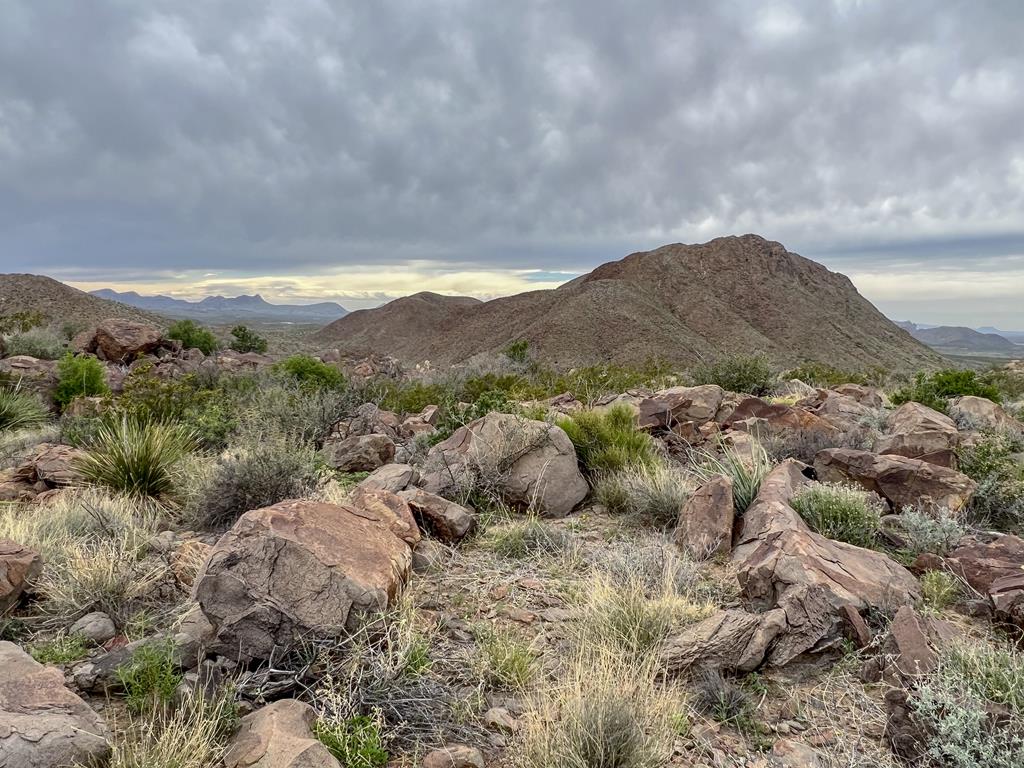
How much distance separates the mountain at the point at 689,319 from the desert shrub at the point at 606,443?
110 feet

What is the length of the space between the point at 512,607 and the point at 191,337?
28.7 metres

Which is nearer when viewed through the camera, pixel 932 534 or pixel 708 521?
pixel 932 534

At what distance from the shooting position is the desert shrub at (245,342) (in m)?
34.8

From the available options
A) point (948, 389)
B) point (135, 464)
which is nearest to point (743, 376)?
point (948, 389)

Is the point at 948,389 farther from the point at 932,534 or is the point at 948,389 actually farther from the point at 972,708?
the point at 972,708

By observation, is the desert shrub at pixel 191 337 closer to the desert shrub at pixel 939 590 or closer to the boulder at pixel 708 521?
the boulder at pixel 708 521

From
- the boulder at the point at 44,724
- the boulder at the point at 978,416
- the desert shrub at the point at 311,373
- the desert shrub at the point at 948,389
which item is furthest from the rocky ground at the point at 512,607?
the desert shrub at the point at 311,373

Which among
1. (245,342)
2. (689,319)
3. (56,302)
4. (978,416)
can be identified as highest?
(689,319)

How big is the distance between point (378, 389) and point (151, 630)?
398 inches

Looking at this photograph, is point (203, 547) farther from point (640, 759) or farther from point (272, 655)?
point (640, 759)

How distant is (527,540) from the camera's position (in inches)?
220

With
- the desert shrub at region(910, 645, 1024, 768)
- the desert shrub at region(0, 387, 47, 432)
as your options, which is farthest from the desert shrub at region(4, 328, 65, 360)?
the desert shrub at region(910, 645, 1024, 768)

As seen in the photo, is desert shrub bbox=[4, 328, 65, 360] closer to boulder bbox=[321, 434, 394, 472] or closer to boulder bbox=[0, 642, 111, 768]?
boulder bbox=[321, 434, 394, 472]

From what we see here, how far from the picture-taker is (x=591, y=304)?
2039 inches
